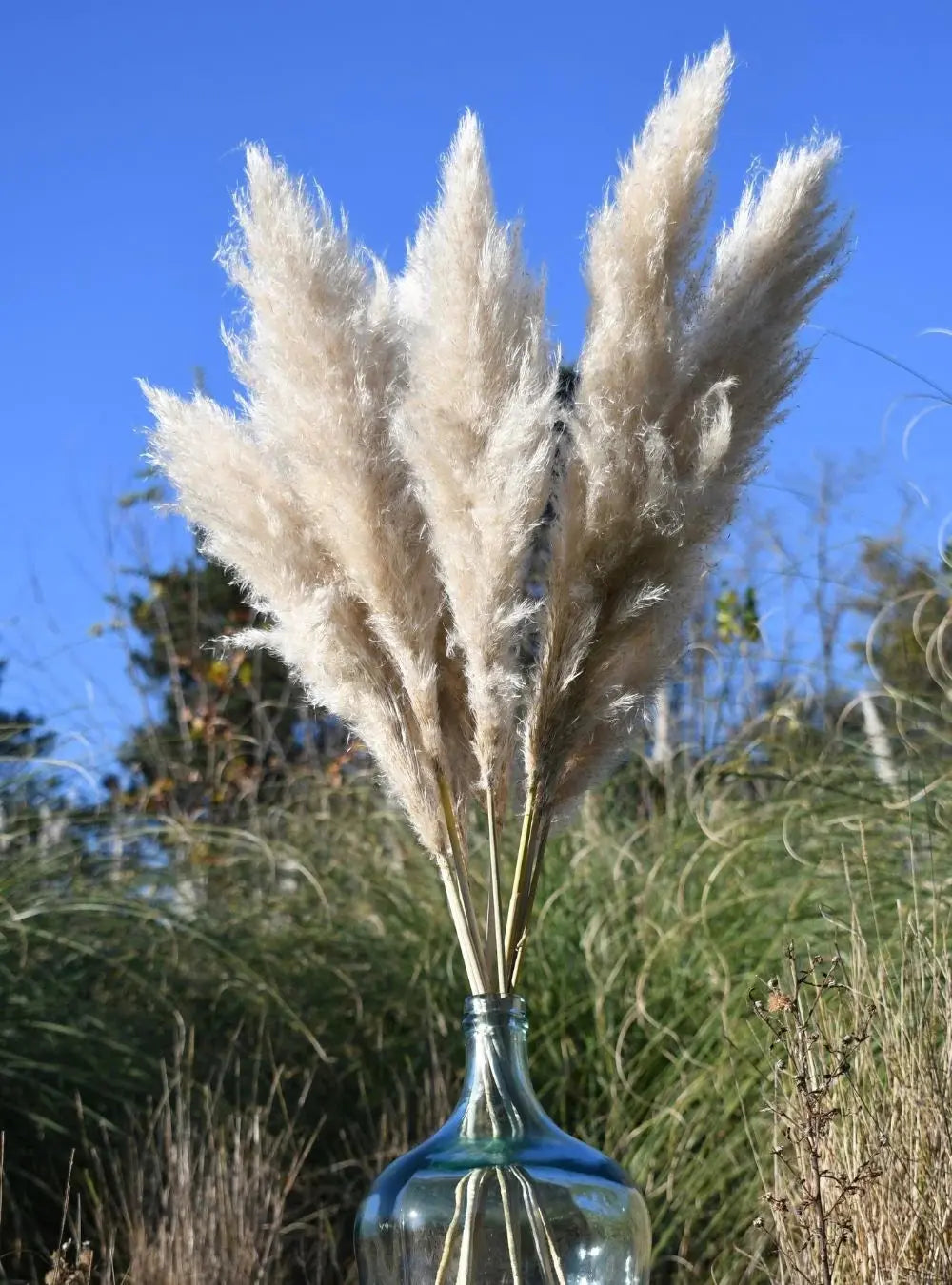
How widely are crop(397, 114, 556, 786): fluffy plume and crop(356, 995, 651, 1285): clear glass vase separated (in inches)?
12.3

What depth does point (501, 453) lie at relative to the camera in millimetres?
1531

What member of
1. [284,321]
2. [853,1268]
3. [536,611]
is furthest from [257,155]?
[853,1268]

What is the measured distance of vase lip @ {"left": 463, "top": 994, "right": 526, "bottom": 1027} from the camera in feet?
5.14

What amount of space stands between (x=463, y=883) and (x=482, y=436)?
0.48 meters

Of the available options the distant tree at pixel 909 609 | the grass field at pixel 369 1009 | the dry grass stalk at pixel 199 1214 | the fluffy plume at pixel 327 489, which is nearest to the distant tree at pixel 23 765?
the grass field at pixel 369 1009

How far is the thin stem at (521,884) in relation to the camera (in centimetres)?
161

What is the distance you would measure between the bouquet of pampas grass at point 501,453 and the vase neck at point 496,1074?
0.04 meters

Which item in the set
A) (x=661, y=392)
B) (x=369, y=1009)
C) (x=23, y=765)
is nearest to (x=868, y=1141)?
(x=661, y=392)

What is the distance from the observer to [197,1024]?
3727 millimetres

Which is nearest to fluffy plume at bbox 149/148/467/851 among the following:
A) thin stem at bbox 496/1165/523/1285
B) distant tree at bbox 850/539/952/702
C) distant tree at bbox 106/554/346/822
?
thin stem at bbox 496/1165/523/1285

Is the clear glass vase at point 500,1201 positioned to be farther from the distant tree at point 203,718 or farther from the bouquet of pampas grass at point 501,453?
the distant tree at point 203,718

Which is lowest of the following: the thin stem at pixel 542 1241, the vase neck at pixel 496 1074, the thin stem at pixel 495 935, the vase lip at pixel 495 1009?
the thin stem at pixel 542 1241

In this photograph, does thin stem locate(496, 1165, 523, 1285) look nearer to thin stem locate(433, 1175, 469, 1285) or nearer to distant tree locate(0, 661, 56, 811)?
thin stem locate(433, 1175, 469, 1285)

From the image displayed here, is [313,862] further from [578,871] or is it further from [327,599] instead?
[327,599]
